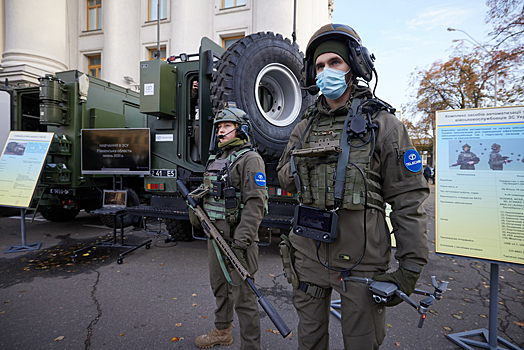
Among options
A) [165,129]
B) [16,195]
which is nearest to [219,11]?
[165,129]

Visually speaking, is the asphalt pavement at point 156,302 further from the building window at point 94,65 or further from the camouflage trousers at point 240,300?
the building window at point 94,65

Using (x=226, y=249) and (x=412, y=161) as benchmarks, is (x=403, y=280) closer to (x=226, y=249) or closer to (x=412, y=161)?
(x=412, y=161)

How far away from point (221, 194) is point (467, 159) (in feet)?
6.66

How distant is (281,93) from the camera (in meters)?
4.58

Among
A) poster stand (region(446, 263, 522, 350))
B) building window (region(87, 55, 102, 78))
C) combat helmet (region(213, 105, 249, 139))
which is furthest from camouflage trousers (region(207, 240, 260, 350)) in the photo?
building window (region(87, 55, 102, 78))

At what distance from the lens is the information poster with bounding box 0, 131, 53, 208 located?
484 cm

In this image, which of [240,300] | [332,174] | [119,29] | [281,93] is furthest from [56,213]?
[119,29]

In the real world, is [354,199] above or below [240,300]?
above

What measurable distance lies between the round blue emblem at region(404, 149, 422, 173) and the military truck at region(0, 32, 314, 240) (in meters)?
1.75

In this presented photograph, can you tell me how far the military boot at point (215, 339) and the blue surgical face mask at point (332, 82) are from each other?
203cm

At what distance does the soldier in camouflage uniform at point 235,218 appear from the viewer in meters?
2.15

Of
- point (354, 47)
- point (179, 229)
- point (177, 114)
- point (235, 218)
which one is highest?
point (177, 114)

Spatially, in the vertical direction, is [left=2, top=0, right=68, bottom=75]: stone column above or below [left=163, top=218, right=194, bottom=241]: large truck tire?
above

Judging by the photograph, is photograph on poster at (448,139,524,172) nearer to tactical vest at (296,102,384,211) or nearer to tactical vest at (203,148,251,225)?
tactical vest at (296,102,384,211)
